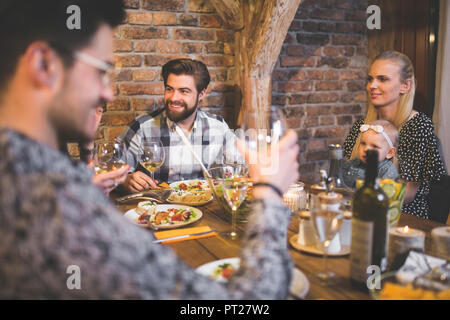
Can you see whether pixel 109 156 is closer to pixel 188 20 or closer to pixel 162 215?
pixel 162 215

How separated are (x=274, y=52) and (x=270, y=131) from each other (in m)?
1.74

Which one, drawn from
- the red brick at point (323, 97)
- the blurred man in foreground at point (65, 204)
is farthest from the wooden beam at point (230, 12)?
the blurred man in foreground at point (65, 204)

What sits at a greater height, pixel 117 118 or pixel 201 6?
pixel 201 6

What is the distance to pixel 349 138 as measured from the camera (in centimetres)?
237

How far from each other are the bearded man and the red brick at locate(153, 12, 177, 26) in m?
0.32

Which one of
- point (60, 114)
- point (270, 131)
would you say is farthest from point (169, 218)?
point (60, 114)

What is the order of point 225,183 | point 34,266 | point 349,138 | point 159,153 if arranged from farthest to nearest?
1. point 349,138
2. point 159,153
3. point 225,183
4. point 34,266

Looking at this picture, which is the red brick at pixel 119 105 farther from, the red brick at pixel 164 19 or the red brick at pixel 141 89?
the red brick at pixel 164 19

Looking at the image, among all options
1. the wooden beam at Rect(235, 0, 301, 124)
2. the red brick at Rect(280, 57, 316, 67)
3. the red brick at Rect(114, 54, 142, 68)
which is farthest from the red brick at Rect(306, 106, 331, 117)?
the red brick at Rect(114, 54, 142, 68)

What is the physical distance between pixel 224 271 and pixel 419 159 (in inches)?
60.1

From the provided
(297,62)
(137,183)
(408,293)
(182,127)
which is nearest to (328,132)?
(297,62)

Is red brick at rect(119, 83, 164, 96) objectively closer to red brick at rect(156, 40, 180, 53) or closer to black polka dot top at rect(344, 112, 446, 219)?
red brick at rect(156, 40, 180, 53)

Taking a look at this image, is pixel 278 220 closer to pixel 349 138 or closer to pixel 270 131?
pixel 270 131

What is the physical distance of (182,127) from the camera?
239 centimetres
